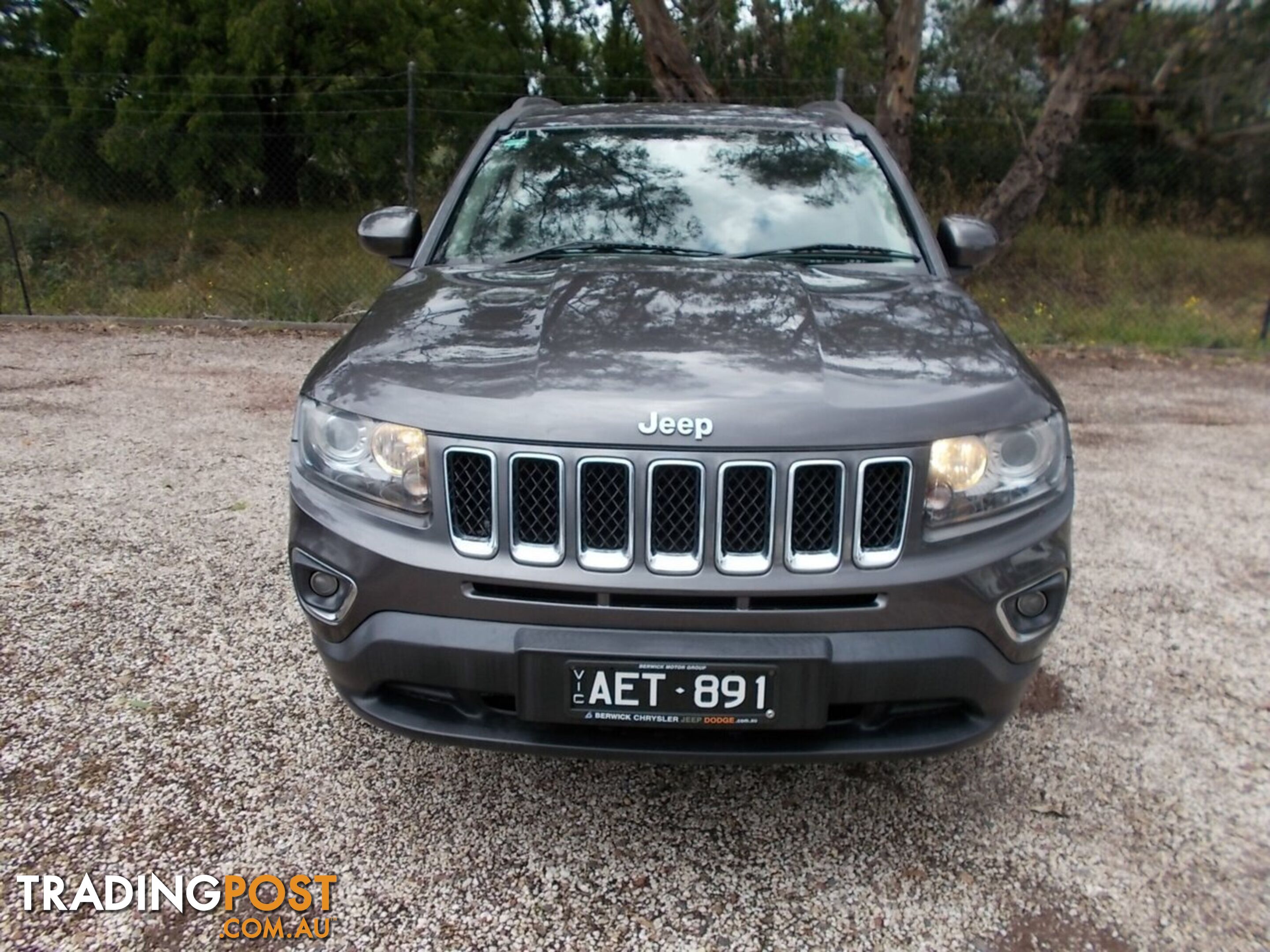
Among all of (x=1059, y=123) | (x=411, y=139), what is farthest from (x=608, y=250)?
(x=1059, y=123)

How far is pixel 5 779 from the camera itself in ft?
8.30

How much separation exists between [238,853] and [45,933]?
395 millimetres

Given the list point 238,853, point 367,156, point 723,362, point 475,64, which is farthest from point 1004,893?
point 475,64

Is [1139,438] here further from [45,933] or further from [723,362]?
[45,933]

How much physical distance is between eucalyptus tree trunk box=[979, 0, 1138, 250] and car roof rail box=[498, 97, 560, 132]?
8.00 meters

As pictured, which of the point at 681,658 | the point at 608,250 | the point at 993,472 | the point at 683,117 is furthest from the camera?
the point at 683,117

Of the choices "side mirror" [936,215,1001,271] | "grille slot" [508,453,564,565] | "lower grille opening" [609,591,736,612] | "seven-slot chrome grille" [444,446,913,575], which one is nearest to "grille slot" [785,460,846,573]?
"seven-slot chrome grille" [444,446,913,575]

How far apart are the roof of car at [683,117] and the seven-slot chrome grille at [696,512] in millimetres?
2040

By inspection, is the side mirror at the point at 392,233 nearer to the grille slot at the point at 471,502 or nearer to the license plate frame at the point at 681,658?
the grille slot at the point at 471,502

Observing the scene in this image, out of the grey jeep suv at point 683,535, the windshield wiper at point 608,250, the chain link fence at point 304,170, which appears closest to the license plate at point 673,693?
the grey jeep suv at point 683,535

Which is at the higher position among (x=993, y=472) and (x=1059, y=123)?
(x=1059, y=123)

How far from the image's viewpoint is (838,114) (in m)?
3.93

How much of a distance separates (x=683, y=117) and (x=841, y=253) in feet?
3.22

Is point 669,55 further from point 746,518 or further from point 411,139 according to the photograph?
point 746,518
